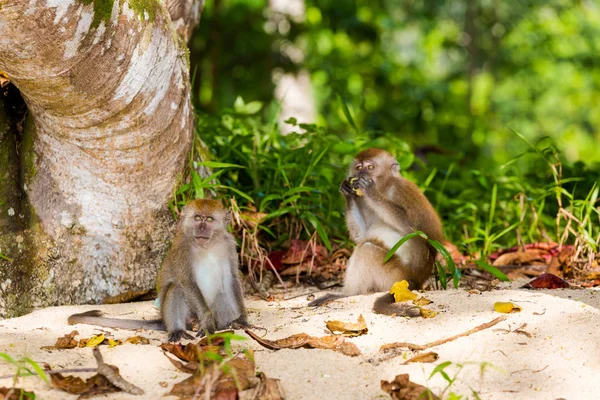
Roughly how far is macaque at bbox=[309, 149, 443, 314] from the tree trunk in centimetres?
129

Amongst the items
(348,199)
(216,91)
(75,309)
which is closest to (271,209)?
(348,199)

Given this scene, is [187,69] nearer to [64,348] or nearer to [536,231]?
[64,348]

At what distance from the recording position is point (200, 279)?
4.76 meters

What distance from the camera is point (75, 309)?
4.53m

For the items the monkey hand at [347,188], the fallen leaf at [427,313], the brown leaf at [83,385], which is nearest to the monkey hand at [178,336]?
the brown leaf at [83,385]

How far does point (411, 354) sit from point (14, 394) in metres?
1.77

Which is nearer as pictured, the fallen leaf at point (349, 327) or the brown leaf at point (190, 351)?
the brown leaf at point (190, 351)

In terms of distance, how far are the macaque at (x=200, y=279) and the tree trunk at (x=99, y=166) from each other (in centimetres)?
36

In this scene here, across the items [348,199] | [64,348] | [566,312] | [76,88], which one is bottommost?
[566,312]

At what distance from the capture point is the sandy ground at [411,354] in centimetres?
332

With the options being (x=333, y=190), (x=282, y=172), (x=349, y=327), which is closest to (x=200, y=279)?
(x=349, y=327)

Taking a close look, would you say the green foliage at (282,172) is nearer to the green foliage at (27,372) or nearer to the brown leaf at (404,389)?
the green foliage at (27,372)

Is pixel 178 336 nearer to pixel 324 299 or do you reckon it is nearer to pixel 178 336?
pixel 178 336

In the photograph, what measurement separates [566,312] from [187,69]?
9.04 ft
